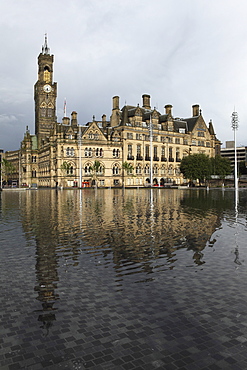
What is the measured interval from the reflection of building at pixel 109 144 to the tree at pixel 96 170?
0.31m

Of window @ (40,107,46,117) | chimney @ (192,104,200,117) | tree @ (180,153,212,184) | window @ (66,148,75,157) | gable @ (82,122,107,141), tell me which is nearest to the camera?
tree @ (180,153,212,184)

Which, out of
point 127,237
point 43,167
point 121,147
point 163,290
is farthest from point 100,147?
point 163,290

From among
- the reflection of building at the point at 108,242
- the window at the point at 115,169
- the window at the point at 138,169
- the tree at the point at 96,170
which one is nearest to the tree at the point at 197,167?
the window at the point at 138,169

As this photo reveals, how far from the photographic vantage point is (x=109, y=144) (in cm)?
10225

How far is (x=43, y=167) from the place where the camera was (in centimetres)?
11481

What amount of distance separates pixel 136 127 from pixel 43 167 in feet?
117

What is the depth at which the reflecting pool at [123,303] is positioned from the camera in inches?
221

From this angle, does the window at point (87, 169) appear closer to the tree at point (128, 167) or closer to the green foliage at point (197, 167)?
the tree at point (128, 167)

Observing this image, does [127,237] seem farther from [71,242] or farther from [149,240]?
[71,242]

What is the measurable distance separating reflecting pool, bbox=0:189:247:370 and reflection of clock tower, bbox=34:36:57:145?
114730 millimetres

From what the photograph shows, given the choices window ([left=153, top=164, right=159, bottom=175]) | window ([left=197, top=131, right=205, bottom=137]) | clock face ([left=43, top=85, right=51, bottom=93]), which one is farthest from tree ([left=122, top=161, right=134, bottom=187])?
clock face ([left=43, top=85, right=51, bottom=93])

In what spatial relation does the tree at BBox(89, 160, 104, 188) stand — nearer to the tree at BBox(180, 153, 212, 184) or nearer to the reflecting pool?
the tree at BBox(180, 153, 212, 184)

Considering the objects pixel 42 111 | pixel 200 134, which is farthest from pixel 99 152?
pixel 200 134

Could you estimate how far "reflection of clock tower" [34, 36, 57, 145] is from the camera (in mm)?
123750
